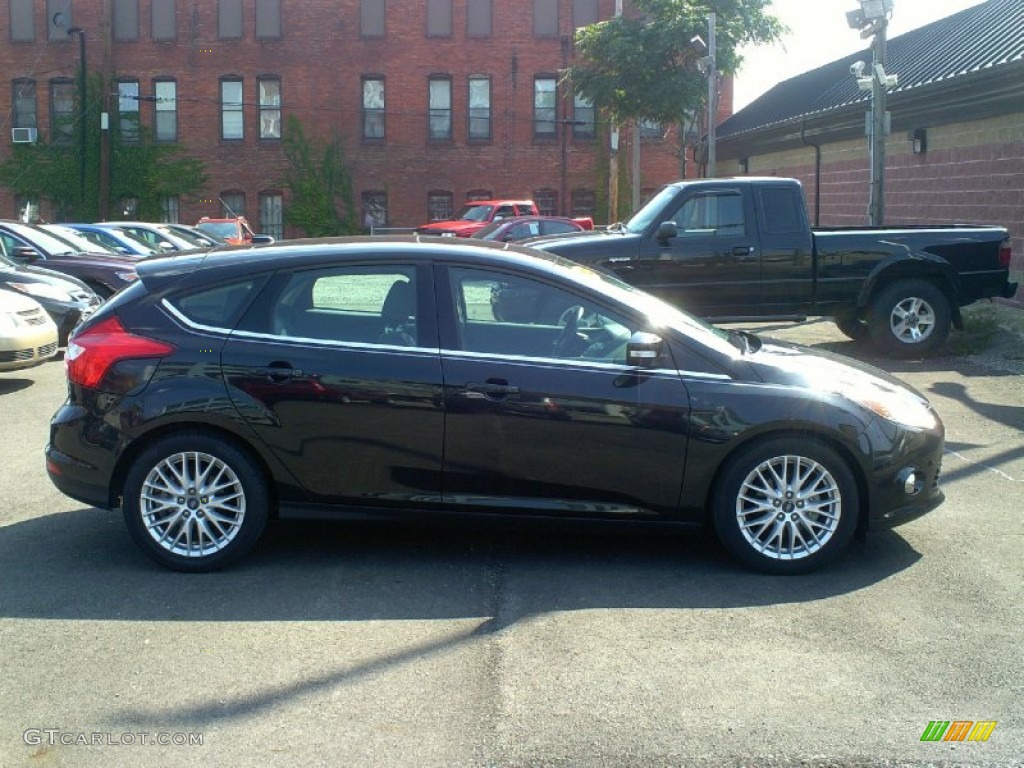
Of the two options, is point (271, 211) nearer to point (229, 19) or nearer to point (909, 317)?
point (229, 19)

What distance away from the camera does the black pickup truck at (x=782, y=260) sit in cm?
1345

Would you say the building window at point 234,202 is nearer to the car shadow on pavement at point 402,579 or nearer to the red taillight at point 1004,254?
the red taillight at point 1004,254

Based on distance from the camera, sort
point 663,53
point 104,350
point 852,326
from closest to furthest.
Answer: point 104,350 < point 852,326 < point 663,53

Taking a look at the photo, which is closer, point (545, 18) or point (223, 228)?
point (223, 228)

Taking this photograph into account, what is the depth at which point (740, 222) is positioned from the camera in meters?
13.6

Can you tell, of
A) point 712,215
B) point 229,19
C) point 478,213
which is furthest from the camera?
point 229,19

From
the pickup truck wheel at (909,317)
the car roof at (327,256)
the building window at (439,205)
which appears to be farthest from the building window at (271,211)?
the car roof at (327,256)

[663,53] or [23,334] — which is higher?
[663,53]

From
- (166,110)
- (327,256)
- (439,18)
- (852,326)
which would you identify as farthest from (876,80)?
(166,110)

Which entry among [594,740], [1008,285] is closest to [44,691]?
[594,740]

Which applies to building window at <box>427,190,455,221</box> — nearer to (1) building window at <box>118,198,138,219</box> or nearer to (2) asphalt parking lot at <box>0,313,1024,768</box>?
(1) building window at <box>118,198,138,219</box>

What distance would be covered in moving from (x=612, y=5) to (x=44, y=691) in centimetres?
4465

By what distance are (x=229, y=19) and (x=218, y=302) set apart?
43.7m

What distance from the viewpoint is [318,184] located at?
156 feet
